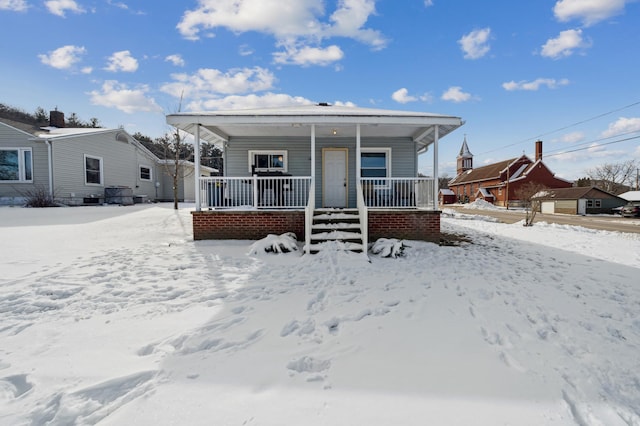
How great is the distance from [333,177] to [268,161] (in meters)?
2.25

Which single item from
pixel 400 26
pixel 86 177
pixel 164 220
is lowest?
pixel 164 220

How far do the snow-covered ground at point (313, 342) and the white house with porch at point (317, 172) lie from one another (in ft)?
6.99

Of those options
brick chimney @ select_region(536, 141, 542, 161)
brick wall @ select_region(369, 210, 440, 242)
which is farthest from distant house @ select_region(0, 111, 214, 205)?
brick chimney @ select_region(536, 141, 542, 161)

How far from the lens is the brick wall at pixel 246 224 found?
24.6ft

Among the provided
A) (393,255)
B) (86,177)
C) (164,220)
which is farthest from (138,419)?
(86,177)

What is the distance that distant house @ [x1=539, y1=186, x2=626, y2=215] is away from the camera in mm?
28500

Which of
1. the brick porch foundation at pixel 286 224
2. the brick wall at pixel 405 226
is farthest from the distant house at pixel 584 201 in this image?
the brick porch foundation at pixel 286 224

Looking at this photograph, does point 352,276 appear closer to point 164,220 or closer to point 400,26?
point 164,220

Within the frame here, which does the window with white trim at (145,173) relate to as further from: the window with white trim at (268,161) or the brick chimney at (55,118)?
the window with white trim at (268,161)

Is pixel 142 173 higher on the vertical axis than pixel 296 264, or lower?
higher

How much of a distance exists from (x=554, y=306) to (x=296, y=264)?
147 inches

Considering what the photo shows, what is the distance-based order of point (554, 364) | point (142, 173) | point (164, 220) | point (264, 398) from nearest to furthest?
point (264, 398)
point (554, 364)
point (164, 220)
point (142, 173)

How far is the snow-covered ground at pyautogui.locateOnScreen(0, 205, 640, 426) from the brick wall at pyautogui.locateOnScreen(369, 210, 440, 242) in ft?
6.90

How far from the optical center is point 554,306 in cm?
363
